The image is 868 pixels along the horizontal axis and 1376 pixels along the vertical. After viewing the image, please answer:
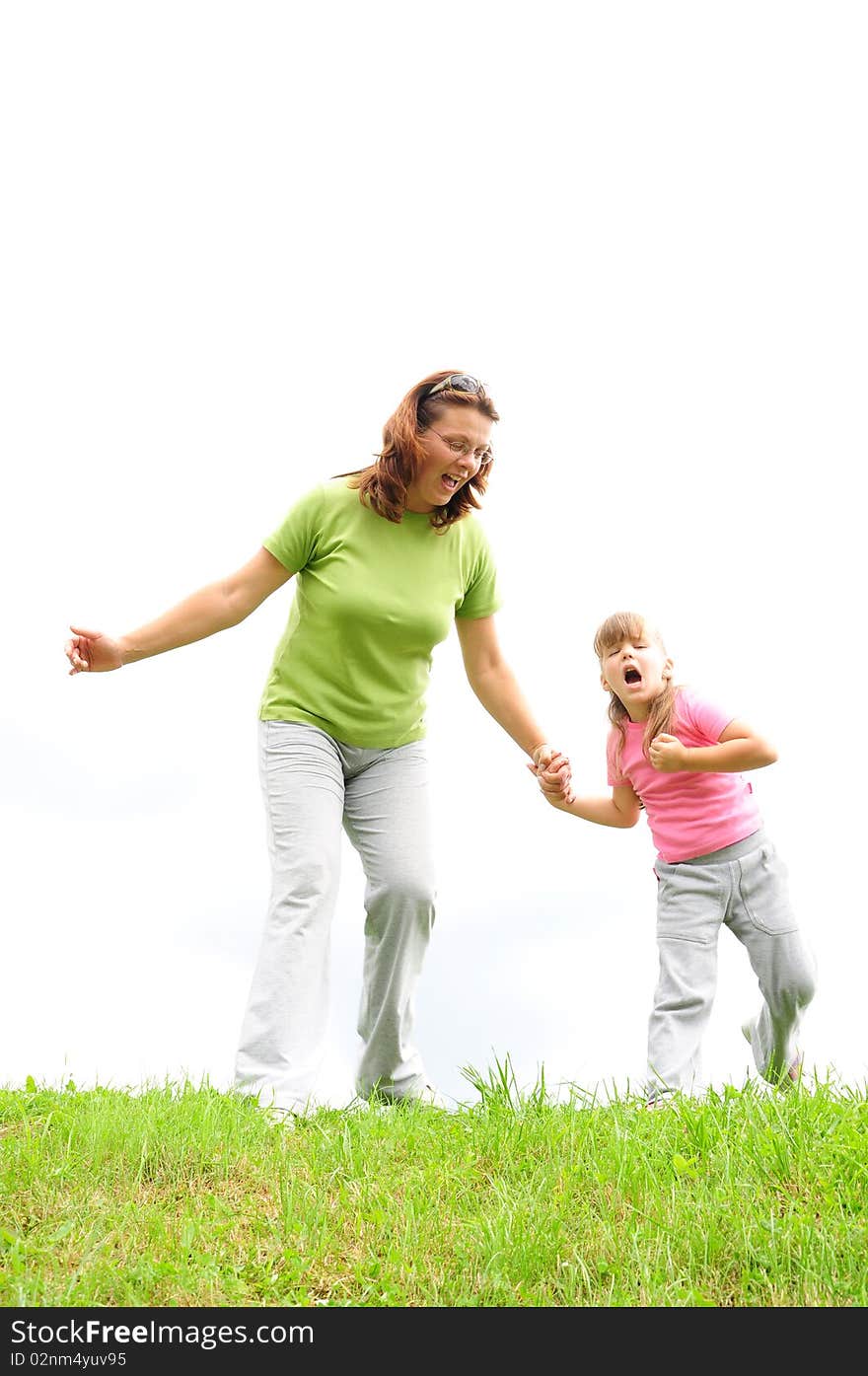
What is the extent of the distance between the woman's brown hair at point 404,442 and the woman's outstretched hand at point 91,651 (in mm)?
1178

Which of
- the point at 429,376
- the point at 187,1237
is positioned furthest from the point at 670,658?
the point at 187,1237

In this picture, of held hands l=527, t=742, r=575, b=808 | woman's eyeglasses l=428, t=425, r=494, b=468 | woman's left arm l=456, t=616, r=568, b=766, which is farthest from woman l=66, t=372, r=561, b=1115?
held hands l=527, t=742, r=575, b=808

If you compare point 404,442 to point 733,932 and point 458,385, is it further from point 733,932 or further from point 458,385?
point 733,932

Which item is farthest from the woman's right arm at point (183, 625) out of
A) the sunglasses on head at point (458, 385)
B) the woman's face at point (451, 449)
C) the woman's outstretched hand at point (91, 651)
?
the sunglasses on head at point (458, 385)

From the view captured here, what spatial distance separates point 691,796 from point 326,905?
170 centimetres

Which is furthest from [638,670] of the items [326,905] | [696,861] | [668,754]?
[326,905]

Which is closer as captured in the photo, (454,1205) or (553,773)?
(454,1205)

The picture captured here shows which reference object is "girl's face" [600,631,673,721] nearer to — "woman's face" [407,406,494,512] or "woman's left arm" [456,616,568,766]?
"woman's left arm" [456,616,568,766]

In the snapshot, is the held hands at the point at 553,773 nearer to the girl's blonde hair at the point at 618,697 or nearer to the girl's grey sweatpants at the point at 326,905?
the girl's blonde hair at the point at 618,697

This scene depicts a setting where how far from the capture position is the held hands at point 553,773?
5840mm

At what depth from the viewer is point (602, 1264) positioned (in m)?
3.16

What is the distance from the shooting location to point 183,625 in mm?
5113
